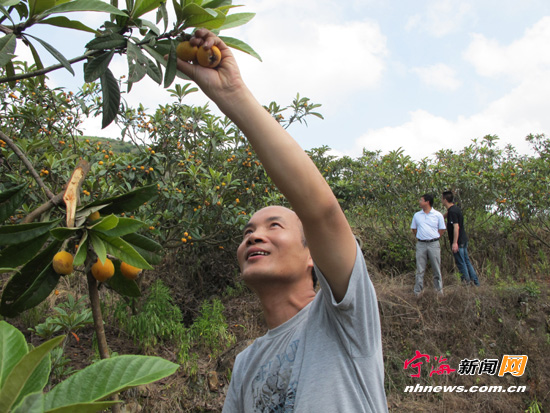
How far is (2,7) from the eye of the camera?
94 centimetres

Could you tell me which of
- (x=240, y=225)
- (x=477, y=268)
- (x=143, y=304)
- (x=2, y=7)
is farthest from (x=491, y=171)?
(x=2, y=7)

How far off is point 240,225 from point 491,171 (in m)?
4.73

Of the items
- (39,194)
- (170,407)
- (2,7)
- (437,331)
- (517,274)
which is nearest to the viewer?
(2,7)

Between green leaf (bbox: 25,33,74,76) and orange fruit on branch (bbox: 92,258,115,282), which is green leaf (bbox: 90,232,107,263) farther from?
green leaf (bbox: 25,33,74,76)

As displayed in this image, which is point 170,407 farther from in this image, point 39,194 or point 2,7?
point 2,7

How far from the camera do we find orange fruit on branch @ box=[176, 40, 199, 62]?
102cm

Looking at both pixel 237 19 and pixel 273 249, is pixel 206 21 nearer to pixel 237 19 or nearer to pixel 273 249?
pixel 237 19

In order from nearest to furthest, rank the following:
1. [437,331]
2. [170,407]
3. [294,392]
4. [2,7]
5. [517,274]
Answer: [2,7] → [294,392] → [170,407] → [437,331] → [517,274]

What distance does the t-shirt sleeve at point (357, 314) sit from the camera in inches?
41.6

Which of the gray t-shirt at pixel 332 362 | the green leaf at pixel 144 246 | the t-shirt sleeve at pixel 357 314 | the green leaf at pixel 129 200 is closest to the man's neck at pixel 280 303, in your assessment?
the gray t-shirt at pixel 332 362

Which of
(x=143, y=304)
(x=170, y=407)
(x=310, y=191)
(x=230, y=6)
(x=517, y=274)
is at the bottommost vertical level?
(x=170, y=407)

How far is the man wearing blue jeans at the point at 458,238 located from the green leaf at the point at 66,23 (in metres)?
5.89

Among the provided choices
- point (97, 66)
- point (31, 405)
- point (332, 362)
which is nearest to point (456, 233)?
point (332, 362)

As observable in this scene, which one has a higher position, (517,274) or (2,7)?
(2,7)
